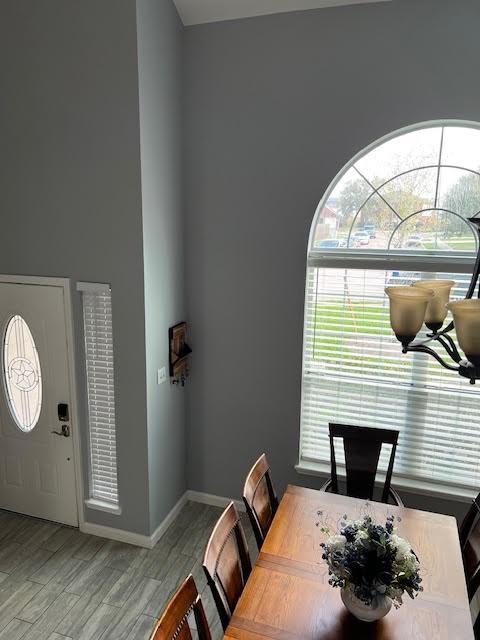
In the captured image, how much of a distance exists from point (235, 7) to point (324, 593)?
365 cm

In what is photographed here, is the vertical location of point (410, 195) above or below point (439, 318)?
above

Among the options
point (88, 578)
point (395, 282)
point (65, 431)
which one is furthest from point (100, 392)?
point (395, 282)

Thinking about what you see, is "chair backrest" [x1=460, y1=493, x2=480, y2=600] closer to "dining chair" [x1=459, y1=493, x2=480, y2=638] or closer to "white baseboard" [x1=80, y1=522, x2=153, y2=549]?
"dining chair" [x1=459, y1=493, x2=480, y2=638]

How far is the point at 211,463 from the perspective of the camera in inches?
162

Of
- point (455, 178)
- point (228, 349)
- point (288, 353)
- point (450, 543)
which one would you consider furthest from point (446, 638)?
point (455, 178)

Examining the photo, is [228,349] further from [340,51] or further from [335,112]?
[340,51]

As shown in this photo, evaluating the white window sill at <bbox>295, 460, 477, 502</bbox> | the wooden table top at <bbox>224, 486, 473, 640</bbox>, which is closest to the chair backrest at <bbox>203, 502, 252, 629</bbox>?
the wooden table top at <bbox>224, 486, 473, 640</bbox>

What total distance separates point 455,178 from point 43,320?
315 centimetres

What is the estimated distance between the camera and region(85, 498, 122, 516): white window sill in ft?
12.0

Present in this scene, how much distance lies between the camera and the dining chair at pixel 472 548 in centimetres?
235

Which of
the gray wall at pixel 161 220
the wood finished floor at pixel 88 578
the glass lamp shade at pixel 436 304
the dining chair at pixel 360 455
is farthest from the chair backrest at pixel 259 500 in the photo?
the glass lamp shade at pixel 436 304

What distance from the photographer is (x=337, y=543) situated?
197 cm

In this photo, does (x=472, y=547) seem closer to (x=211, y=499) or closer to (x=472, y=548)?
(x=472, y=548)

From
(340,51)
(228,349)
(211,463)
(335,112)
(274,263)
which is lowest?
(211,463)
